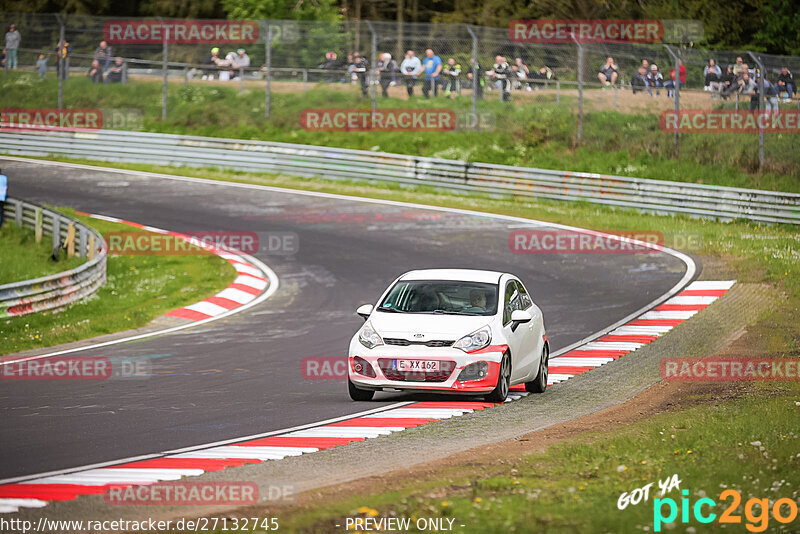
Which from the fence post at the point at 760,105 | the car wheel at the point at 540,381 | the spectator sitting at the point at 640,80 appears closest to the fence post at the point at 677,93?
the spectator sitting at the point at 640,80

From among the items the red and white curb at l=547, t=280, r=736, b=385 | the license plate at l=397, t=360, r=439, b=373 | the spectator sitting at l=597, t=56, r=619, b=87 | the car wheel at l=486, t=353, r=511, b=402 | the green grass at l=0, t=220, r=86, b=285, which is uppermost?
the spectator sitting at l=597, t=56, r=619, b=87

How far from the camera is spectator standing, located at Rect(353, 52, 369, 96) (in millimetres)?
35656

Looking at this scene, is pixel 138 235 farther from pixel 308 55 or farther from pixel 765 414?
pixel 765 414

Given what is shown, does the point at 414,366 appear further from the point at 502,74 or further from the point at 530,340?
the point at 502,74

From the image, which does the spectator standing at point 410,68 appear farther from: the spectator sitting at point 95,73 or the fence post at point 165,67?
the spectator sitting at point 95,73

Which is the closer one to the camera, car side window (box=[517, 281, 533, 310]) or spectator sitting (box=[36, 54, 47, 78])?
car side window (box=[517, 281, 533, 310])

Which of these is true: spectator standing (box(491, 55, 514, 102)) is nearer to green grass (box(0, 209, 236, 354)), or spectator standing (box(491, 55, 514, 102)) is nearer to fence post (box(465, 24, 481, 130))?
fence post (box(465, 24, 481, 130))

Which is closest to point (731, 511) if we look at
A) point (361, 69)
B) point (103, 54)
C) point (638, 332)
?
point (638, 332)

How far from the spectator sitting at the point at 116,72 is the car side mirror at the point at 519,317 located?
29.6 m

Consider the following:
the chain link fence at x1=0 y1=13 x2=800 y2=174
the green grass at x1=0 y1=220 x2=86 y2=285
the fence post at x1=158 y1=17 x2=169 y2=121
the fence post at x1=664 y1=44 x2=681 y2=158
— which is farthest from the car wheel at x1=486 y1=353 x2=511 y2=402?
the fence post at x1=158 y1=17 x2=169 y2=121

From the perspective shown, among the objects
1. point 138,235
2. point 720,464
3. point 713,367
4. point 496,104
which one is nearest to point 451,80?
point 496,104

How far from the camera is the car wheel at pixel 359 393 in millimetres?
12508

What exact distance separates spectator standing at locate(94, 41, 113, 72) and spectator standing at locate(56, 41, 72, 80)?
958mm

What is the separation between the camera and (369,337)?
482 inches
